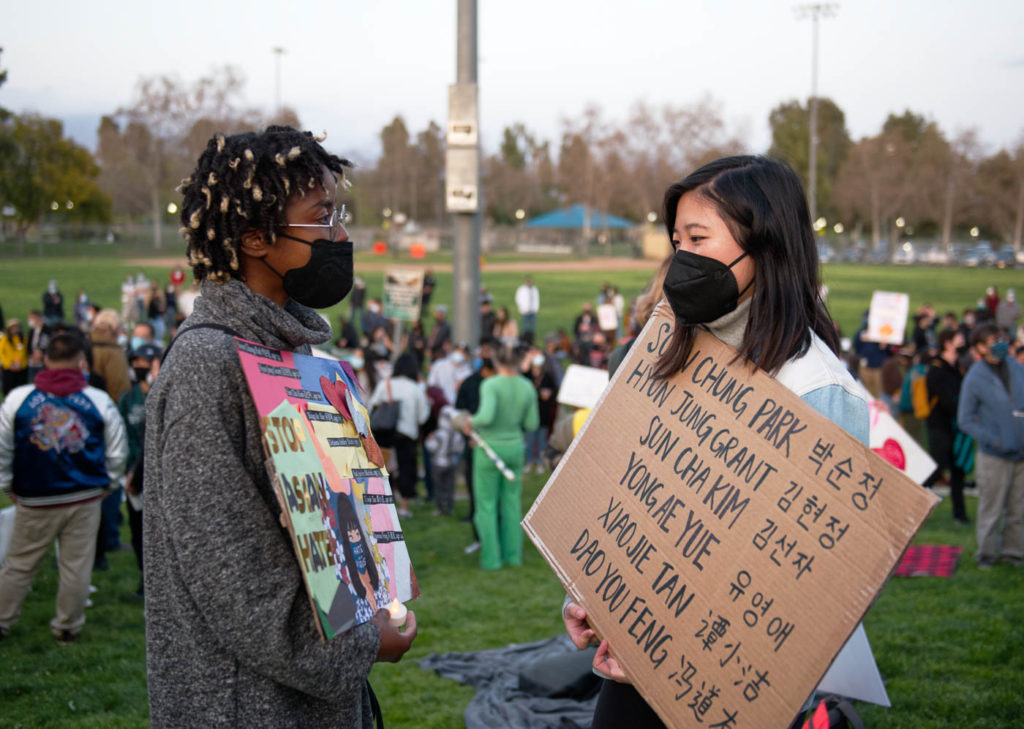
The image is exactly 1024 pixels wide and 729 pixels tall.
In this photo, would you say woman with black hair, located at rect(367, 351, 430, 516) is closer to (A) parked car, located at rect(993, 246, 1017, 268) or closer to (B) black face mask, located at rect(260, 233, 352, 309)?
(B) black face mask, located at rect(260, 233, 352, 309)

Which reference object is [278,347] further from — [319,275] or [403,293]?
[403,293]

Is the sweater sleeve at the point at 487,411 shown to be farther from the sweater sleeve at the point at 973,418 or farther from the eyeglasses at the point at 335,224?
the eyeglasses at the point at 335,224

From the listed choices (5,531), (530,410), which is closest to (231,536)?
(5,531)

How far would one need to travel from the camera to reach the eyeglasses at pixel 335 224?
2098 millimetres

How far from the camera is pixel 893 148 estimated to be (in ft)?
251

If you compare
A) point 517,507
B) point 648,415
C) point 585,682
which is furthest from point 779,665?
point 517,507

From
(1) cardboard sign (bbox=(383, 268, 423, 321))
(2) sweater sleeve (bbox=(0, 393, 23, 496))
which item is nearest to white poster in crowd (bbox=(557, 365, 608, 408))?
(2) sweater sleeve (bbox=(0, 393, 23, 496))

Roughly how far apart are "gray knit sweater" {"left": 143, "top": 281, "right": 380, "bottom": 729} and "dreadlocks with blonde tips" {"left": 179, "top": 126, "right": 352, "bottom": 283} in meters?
0.19

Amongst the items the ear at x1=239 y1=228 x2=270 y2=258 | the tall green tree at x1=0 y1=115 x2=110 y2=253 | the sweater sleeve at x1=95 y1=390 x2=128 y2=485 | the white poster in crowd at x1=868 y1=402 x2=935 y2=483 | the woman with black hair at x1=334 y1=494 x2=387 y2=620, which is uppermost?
the tall green tree at x1=0 y1=115 x2=110 y2=253

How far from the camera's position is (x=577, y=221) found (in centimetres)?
8400

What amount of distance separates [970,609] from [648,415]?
580 cm

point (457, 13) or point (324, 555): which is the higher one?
point (457, 13)

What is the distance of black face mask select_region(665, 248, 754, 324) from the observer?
221 centimetres

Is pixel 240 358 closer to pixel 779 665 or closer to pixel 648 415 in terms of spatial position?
pixel 648 415
